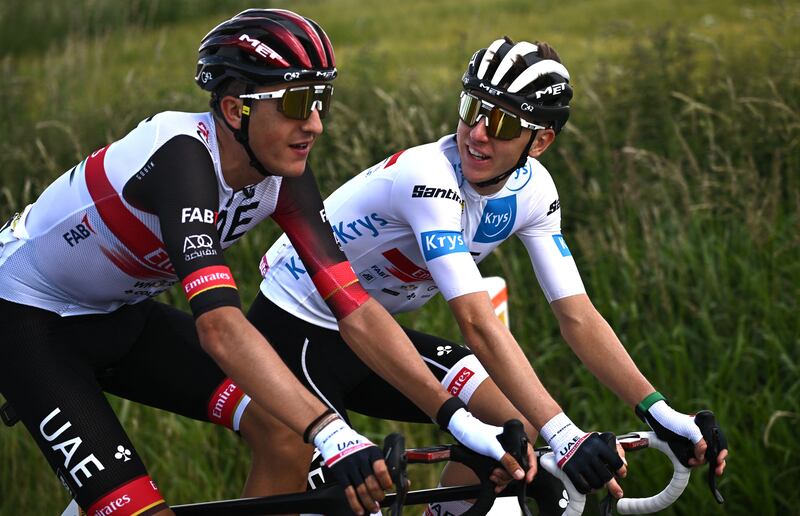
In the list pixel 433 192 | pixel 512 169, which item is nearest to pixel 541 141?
pixel 512 169

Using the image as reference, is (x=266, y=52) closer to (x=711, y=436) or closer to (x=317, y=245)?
(x=317, y=245)

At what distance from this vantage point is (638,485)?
5.63 meters

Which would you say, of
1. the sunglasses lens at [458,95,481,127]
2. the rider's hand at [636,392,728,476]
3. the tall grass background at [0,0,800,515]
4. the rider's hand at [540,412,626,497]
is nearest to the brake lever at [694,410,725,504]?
the rider's hand at [636,392,728,476]

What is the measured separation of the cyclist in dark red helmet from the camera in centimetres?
314

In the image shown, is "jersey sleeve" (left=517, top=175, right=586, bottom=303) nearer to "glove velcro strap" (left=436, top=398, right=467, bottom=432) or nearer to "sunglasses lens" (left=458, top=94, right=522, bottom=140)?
"sunglasses lens" (left=458, top=94, right=522, bottom=140)

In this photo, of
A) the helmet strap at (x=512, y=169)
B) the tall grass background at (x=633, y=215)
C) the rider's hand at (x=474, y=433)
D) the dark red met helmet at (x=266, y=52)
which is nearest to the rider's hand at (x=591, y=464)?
the rider's hand at (x=474, y=433)

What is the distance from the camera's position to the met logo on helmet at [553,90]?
3885mm

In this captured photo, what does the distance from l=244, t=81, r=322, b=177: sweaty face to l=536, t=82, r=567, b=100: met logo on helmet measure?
0.88m

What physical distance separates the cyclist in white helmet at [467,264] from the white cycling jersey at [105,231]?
523 mm

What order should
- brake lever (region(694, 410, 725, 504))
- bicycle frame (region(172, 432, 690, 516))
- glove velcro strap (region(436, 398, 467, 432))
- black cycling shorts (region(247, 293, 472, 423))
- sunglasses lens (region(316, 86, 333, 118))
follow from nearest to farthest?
bicycle frame (region(172, 432, 690, 516)) → glove velcro strap (region(436, 398, 467, 432)) → sunglasses lens (region(316, 86, 333, 118)) → brake lever (region(694, 410, 725, 504)) → black cycling shorts (region(247, 293, 472, 423))

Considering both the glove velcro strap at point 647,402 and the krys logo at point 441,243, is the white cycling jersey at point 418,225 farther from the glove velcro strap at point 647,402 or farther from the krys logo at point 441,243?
the glove velcro strap at point 647,402

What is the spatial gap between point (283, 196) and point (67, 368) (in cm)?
90

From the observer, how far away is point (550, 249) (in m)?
4.14

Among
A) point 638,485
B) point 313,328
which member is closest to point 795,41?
point 638,485
